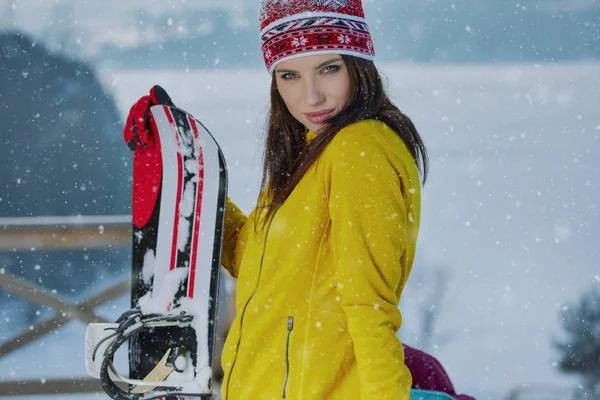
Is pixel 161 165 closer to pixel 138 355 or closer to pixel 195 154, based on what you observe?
pixel 195 154

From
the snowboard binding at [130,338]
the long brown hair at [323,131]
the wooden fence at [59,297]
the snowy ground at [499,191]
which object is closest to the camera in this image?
the long brown hair at [323,131]

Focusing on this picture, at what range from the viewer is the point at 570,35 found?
231 inches

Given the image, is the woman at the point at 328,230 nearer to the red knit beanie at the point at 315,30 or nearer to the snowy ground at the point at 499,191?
the red knit beanie at the point at 315,30

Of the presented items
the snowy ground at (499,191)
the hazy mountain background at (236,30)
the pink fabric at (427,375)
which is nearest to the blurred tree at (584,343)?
the snowy ground at (499,191)

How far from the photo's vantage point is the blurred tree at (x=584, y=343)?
471 cm

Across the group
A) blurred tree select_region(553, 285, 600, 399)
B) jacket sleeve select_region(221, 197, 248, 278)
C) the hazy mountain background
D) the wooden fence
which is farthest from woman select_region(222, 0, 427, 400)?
the hazy mountain background

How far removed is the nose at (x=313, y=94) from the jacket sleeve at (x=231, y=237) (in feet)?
1.13

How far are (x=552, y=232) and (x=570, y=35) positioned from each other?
1494 millimetres

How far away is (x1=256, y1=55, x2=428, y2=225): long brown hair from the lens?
42.3 inches

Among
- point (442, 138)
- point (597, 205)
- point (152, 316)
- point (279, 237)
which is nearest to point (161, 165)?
point (152, 316)

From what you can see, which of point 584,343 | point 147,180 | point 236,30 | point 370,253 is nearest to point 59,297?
point 147,180

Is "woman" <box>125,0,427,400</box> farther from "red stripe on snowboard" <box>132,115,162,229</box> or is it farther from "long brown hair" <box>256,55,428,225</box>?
"red stripe on snowboard" <box>132,115,162,229</box>

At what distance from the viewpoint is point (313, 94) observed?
1105mm

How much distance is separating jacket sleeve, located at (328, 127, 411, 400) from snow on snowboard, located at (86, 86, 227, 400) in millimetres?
397
